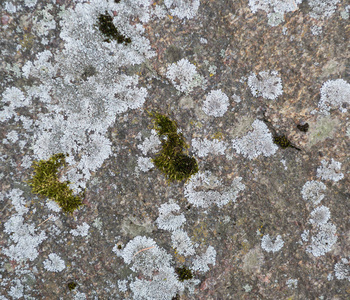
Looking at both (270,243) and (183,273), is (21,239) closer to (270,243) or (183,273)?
(183,273)

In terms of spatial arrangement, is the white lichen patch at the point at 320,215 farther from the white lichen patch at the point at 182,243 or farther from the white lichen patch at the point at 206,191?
the white lichen patch at the point at 182,243

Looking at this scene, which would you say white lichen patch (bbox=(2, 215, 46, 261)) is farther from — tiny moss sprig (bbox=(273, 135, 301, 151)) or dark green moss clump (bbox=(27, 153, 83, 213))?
tiny moss sprig (bbox=(273, 135, 301, 151))

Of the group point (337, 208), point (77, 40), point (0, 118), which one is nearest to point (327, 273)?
point (337, 208)

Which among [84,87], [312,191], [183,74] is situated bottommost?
[312,191]

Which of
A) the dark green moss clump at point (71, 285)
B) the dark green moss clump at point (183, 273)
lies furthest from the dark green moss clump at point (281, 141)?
A: the dark green moss clump at point (71, 285)

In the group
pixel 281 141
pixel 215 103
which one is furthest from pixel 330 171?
pixel 215 103

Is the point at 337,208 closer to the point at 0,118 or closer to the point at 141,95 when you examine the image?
the point at 141,95
